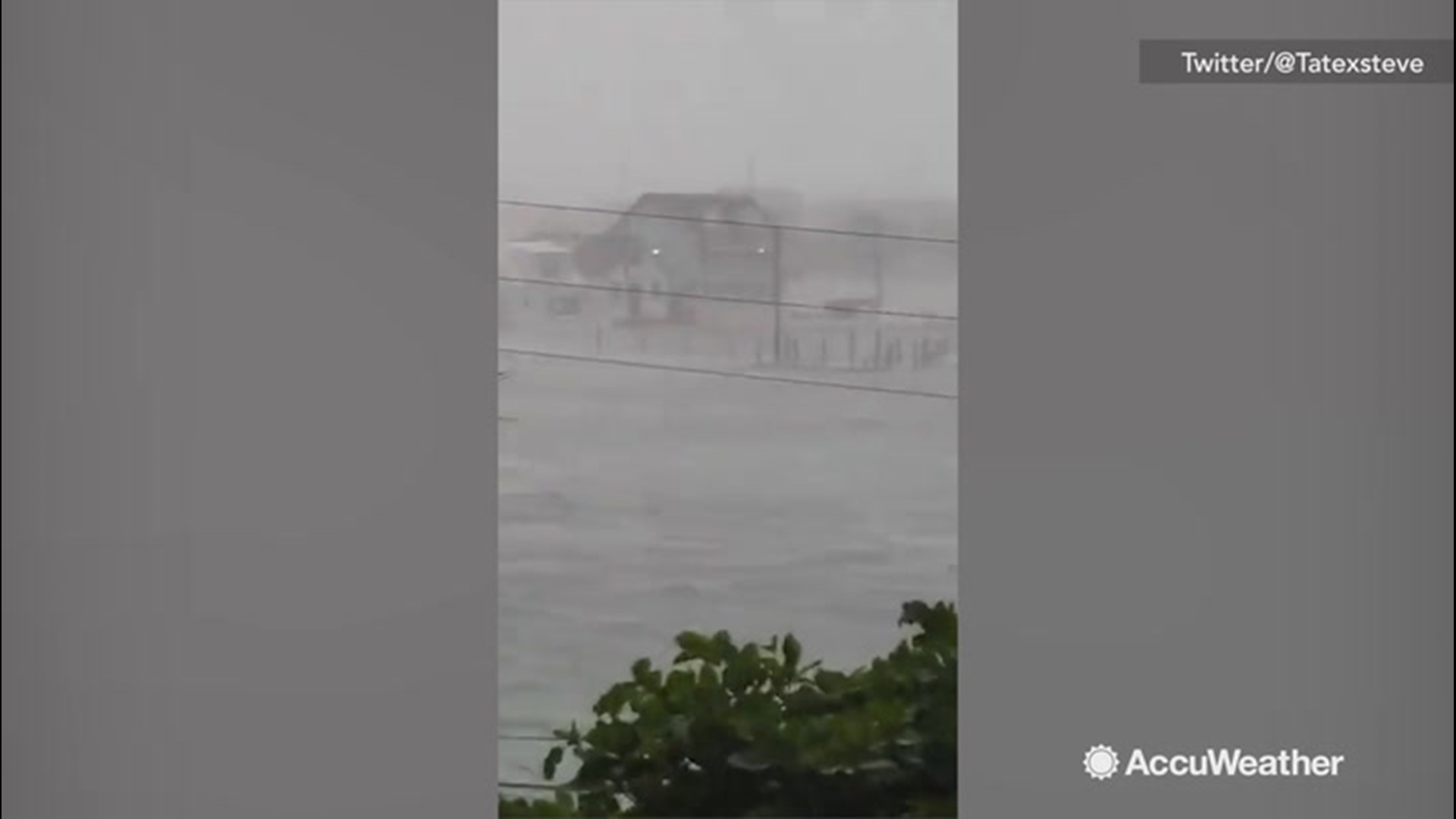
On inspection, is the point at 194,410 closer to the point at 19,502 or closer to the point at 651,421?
the point at 19,502

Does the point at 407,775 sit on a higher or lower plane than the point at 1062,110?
lower

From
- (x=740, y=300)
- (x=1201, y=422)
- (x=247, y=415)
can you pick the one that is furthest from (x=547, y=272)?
(x=1201, y=422)

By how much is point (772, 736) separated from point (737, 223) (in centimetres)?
100

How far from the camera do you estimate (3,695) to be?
9.62 ft

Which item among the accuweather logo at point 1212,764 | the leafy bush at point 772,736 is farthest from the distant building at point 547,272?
the accuweather logo at point 1212,764

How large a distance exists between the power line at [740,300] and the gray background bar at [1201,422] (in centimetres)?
82

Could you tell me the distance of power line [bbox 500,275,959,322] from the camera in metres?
3.69

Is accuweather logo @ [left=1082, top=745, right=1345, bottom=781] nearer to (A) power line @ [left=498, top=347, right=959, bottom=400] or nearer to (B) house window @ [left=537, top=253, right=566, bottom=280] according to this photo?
(A) power line @ [left=498, top=347, right=959, bottom=400]

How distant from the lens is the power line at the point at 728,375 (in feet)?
12.1

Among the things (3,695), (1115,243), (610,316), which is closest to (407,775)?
(3,695)

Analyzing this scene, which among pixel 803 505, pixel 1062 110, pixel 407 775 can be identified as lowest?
pixel 407 775

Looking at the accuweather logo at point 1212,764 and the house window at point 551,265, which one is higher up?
the house window at point 551,265

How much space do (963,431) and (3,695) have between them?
1550 millimetres

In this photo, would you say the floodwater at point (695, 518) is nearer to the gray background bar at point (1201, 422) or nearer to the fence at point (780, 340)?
the fence at point (780, 340)
